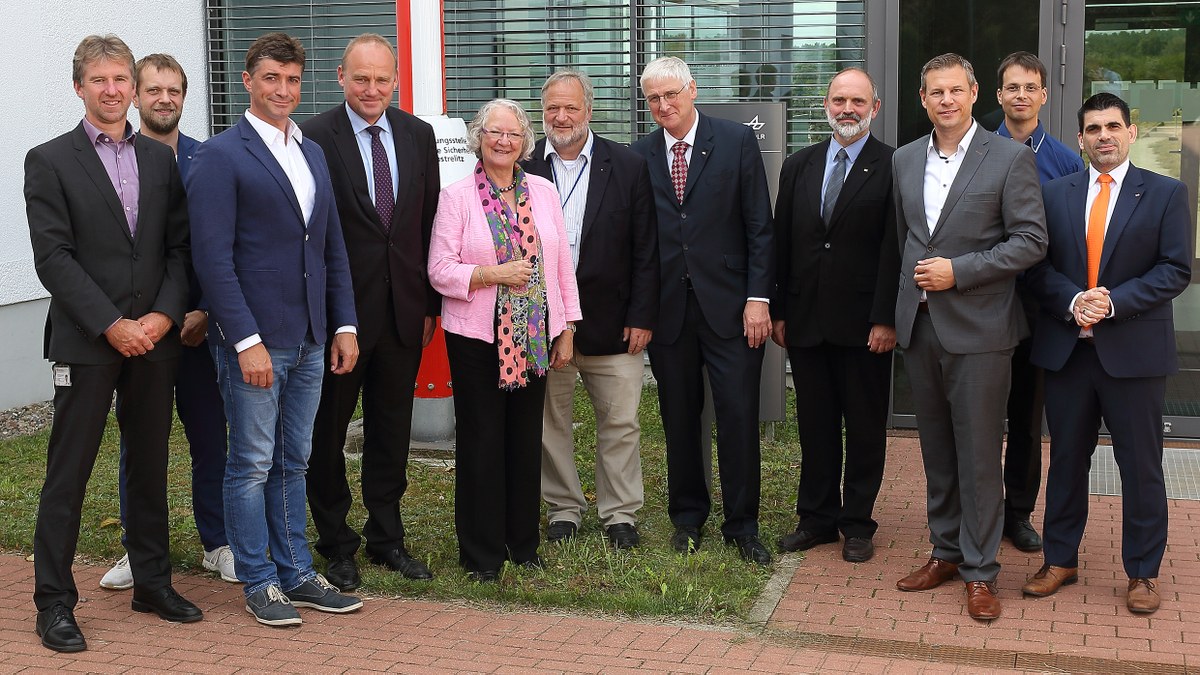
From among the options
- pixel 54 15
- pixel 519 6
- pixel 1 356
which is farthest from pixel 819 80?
pixel 1 356

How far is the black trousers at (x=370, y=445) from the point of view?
5.52 metres

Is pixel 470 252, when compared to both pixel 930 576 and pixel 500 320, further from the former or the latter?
pixel 930 576

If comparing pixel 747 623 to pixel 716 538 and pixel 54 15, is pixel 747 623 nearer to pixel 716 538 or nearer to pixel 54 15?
pixel 716 538

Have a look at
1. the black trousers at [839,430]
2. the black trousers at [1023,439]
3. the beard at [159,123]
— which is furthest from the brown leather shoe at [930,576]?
the beard at [159,123]

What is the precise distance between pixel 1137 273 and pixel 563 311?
229cm

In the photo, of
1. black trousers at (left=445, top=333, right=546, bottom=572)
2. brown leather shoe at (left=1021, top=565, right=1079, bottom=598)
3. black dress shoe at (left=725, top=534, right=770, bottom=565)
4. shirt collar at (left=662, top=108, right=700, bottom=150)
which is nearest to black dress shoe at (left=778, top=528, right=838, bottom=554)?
black dress shoe at (left=725, top=534, right=770, bottom=565)

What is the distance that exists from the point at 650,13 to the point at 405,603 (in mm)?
6060

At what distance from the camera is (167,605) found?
5.07 m

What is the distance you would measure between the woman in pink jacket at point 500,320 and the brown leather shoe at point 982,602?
1818mm

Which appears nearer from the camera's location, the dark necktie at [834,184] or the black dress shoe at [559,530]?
the dark necktie at [834,184]

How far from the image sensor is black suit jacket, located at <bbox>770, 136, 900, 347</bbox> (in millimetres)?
5555

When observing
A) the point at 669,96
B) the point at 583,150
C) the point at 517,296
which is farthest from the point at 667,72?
the point at 517,296

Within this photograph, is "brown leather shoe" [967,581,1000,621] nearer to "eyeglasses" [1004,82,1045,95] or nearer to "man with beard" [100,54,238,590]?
"eyeglasses" [1004,82,1045,95]

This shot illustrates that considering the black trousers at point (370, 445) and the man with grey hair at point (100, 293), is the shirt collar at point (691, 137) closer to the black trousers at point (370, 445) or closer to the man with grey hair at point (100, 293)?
the black trousers at point (370, 445)
